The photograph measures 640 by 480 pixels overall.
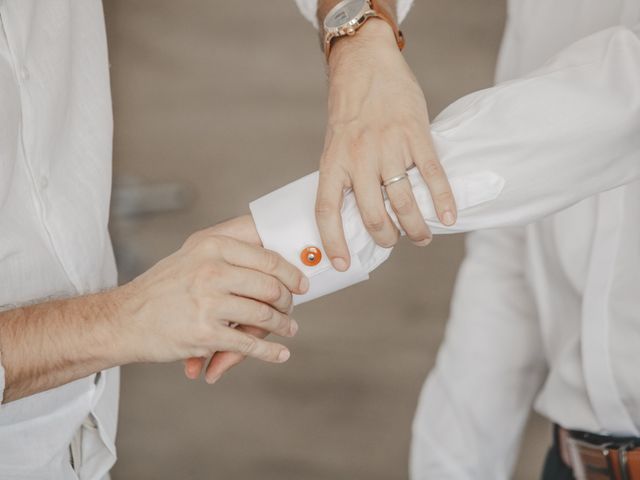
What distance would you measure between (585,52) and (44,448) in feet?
2.93

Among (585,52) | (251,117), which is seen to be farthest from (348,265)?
(251,117)

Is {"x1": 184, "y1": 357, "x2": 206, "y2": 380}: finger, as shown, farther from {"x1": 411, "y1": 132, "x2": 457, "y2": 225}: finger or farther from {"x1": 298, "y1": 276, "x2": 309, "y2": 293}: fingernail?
{"x1": 411, "y1": 132, "x2": 457, "y2": 225}: finger

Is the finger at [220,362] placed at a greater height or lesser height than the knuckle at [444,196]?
lesser

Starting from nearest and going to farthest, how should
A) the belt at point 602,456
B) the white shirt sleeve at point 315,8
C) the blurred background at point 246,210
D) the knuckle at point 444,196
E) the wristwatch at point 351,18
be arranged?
the knuckle at point 444,196 < the belt at point 602,456 < the wristwatch at point 351,18 < the white shirt sleeve at point 315,8 < the blurred background at point 246,210

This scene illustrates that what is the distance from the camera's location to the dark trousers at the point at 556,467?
1.32 metres

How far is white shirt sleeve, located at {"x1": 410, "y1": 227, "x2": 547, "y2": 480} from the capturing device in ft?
4.50

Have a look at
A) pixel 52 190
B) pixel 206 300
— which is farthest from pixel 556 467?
pixel 52 190

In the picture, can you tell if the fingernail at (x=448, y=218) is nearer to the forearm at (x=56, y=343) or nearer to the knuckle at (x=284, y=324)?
the knuckle at (x=284, y=324)

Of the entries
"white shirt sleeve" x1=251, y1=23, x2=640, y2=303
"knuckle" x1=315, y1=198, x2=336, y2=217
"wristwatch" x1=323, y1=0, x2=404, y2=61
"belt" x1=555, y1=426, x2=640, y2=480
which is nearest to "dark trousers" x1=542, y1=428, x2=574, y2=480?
"belt" x1=555, y1=426, x2=640, y2=480

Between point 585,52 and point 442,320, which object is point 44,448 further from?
point 442,320

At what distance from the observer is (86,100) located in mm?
1246

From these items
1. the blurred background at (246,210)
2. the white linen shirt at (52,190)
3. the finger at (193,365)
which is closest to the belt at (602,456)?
the finger at (193,365)

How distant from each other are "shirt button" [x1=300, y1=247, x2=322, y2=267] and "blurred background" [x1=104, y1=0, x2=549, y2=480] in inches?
58.9

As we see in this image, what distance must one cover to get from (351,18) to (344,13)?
3cm
